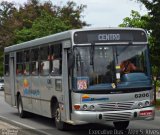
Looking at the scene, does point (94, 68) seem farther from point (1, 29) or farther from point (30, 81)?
point (1, 29)

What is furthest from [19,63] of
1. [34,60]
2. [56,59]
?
[56,59]

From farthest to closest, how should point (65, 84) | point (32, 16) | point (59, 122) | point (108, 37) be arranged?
point (32, 16), point (59, 122), point (65, 84), point (108, 37)

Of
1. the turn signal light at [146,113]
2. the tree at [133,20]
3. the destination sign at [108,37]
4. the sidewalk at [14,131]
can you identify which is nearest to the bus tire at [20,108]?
the sidewalk at [14,131]

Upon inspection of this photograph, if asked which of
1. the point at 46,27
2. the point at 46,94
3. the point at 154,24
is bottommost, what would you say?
the point at 46,94

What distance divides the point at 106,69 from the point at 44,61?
11.9 ft

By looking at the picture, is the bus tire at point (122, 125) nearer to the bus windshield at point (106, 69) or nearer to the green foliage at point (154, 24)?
the bus windshield at point (106, 69)

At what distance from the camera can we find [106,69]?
12938mm

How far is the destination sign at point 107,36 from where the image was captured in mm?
13172

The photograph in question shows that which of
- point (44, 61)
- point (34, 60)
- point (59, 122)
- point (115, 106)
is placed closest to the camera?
point (115, 106)

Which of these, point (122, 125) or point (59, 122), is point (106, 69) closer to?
point (122, 125)

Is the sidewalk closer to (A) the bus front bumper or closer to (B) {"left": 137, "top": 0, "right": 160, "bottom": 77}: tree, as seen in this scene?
(A) the bus front bumper

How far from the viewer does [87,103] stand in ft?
41.8

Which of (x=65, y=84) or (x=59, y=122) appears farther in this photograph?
(x=59, y=122)

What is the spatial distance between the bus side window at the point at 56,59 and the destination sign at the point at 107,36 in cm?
134
